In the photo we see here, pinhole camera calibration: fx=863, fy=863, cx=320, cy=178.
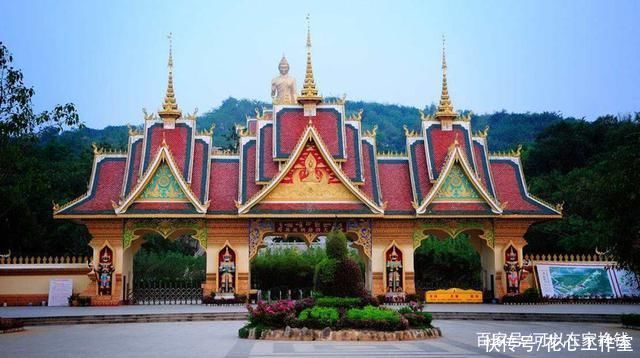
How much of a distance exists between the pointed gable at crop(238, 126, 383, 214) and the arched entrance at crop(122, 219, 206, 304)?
2872 mm

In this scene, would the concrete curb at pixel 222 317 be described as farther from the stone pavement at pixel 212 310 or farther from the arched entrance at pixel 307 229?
the arched entrance at pixel 307 229

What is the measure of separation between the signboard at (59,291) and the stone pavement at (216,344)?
9.23m

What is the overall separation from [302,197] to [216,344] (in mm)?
15998

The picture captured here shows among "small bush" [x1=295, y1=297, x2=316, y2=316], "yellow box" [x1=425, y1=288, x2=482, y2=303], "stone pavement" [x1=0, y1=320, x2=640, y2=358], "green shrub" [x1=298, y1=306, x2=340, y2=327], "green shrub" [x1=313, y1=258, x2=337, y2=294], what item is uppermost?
"green shrub" [x1=313, y1=258, x2=337, y2=294]

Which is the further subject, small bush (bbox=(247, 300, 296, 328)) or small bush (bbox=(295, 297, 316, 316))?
small bush (bbox=(295, 297, 316, 316))

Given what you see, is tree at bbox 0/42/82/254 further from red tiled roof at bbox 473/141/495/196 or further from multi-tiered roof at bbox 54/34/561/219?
red tiled roof at bbox 473/141/495/196

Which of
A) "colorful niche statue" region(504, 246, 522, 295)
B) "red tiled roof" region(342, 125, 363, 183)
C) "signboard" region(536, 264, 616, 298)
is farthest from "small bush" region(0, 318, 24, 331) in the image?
"signboard" region(536, 264, 616, 298)

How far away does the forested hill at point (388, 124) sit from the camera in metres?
86.3

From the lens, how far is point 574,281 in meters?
35.0

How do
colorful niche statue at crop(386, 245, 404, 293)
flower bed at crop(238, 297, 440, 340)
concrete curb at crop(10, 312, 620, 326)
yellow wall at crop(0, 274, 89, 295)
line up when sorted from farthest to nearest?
1. colorful niche statue at crop(386, 245, 404, 293)
2. yellow wall at crop(0, 274, 89, 295)
3. concrete curb at crop(10, 312, 620, 326)
4. flower bed at crop(238, 297, 440, 340)

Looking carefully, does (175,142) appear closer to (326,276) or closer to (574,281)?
(326,276)

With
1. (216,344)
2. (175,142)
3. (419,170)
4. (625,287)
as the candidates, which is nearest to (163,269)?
(175,142)

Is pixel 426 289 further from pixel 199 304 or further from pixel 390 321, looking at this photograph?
pixel 390 321

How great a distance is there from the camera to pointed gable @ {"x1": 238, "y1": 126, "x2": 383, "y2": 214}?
110ft
